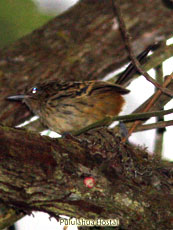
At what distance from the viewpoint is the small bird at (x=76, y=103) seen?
4.61 metres

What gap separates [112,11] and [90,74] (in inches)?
29.2

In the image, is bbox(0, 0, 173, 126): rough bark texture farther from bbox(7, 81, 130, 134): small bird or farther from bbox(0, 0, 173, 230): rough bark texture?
bbox(7, 81, 130, 134): small bird

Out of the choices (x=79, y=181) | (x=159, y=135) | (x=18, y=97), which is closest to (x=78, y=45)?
(x=18, y=97)

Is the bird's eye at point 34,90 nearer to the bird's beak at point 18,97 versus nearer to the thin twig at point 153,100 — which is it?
the bird's beak at point 18,97

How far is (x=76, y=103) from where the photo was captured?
4.66 m

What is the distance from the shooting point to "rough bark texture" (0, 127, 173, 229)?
10.5ft

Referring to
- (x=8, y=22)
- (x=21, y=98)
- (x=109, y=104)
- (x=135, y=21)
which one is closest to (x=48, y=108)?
(x=21, y=98)

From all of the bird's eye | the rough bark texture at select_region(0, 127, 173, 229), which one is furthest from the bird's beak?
the rough bark texture at select_region(0, 127, 173, 229)

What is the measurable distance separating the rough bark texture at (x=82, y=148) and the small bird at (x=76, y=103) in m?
0.24

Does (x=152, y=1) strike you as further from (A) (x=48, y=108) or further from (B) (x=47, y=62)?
(A) (x=48, y=108)

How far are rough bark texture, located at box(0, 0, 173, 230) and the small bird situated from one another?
0.77 ft

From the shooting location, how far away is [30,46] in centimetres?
503

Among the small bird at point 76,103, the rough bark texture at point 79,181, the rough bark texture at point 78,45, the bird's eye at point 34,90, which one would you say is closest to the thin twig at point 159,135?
the small bird at point 76,103

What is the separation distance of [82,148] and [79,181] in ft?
1.03
